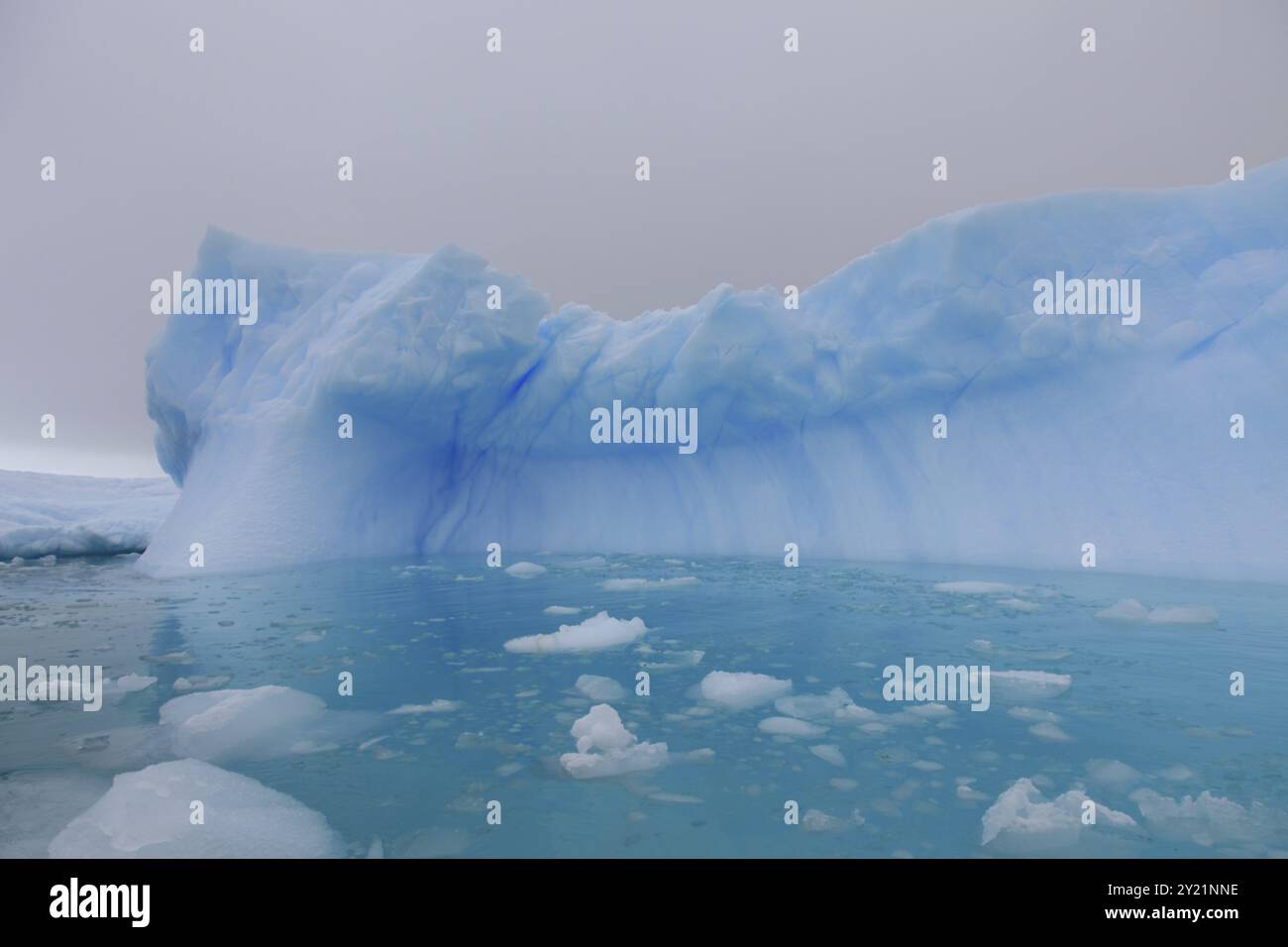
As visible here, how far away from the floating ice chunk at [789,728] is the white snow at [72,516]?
46.6 feet

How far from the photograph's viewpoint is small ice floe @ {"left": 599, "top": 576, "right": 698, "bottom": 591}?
6961mm

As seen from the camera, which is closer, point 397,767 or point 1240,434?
point 397,767

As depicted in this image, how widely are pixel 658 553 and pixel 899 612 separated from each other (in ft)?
19.5

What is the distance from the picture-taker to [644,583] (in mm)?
7148

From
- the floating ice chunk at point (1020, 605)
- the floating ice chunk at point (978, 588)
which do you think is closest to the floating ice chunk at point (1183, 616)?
the floating ice chunk at point (1020, 605)

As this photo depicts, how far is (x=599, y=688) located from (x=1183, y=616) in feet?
13.9

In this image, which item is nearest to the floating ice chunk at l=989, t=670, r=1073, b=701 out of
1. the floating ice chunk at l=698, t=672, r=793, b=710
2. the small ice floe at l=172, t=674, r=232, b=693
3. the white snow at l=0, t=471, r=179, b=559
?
the floating ice chunk at l=698, t=672, r=793, b=710

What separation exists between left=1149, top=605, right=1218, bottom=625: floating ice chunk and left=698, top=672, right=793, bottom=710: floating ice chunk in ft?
10.4

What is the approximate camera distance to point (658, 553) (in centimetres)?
1098

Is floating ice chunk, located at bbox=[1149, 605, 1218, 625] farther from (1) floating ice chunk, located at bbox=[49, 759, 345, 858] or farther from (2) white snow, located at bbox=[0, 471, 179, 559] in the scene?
(2) white snow, located at bbox=[0, 471, 179, 559]

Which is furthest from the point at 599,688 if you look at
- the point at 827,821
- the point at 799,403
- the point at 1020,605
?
the point at 799,403
